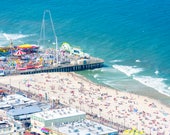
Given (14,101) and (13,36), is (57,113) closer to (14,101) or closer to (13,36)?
(14,101)

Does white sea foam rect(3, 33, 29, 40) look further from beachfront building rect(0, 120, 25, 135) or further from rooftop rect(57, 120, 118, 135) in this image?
rooftop rect(57, 120, 118, 135)

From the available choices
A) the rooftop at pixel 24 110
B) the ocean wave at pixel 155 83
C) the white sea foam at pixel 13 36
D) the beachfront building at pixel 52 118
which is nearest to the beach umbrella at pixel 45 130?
the beachfront building at pixel 52 118

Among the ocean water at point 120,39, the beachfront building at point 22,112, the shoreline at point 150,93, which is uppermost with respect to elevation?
the ocean water at point 120,39

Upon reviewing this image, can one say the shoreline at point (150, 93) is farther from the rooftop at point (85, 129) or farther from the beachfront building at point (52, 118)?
the rooftop at point (85, 129)

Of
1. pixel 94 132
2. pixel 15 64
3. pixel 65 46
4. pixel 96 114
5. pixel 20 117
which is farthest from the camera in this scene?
pixel 65 46

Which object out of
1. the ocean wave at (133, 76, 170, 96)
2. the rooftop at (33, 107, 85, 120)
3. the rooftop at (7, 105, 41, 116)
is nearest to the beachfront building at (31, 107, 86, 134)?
the rooftop at (33, 107, 85, 120)

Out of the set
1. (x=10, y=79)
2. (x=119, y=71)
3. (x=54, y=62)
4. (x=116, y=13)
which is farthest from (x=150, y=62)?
(x=116, y=13)

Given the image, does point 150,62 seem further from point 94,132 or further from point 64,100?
point 94,132

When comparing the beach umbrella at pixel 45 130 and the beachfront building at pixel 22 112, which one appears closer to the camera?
the beach umbrella at pixel 45 130
